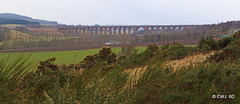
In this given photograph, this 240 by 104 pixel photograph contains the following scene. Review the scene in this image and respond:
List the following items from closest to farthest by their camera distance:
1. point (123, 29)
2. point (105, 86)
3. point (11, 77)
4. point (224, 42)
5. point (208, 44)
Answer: point (11, 77) → point (105, 86) → point (224, 42) → point (208, 44) → point (123, 29)

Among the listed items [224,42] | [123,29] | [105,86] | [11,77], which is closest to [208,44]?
[224,42]

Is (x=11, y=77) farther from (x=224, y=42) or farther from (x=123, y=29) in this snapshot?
(x=123, y=29)

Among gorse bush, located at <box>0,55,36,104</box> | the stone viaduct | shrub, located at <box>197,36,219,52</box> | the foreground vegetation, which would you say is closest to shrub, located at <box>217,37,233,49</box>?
shrub, located at <box>197,36,219,52</box>

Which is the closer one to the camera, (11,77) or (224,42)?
(11,77)

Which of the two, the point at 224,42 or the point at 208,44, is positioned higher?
the point at 224,42

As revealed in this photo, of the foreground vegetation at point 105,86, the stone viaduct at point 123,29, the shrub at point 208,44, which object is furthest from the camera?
the stone viaduct at point 123,29

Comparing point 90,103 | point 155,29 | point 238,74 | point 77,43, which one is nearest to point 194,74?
point 238,74

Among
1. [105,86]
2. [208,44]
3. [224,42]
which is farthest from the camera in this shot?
[208,44]

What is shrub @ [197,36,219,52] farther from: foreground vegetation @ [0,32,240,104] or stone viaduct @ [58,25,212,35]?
stone viaduct @ [58,25,212,35]

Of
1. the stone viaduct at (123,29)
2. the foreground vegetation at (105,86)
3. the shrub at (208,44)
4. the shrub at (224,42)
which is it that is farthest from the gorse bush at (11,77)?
the stone viaduct at (123,29)

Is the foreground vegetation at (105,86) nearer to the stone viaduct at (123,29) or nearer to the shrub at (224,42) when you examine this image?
the shrub at (224,42)

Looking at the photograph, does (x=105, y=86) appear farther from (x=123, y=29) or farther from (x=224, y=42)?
(x=123, y=29)

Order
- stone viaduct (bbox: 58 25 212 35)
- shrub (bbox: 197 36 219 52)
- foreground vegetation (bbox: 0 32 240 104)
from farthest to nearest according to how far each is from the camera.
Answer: stone viaduct (bbox: 58 25 212 35), shrub (bbox: 197 36 219 52), foreground vegetation (bbox: 0 32 240 104)

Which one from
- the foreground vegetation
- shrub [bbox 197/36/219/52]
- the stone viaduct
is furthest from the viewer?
the stone viaduct
